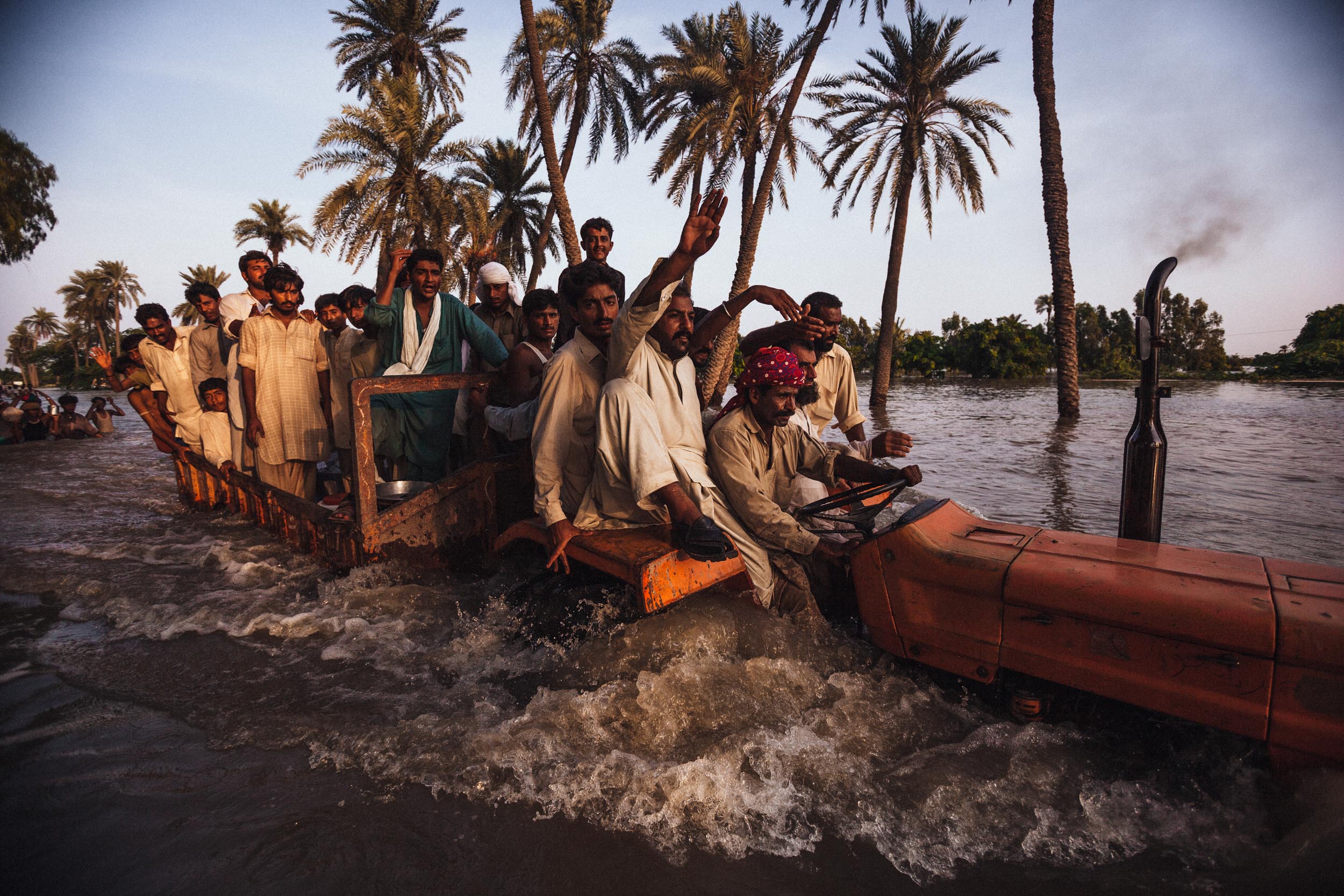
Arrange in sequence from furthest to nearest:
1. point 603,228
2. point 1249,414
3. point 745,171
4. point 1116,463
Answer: point 745,171 → point 1249,414 → point 1116,463 → point 603,228

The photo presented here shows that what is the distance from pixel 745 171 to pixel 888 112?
6.07 meters

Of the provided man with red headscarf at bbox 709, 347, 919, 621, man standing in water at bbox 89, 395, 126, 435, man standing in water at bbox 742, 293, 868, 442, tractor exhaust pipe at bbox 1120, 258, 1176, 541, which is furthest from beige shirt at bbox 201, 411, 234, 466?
man standing in water at bbox 89, 395, 126, 435

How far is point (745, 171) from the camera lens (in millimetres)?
19734

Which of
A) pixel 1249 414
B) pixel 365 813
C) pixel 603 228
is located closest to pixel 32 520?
pixel 603 228

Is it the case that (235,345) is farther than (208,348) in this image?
No

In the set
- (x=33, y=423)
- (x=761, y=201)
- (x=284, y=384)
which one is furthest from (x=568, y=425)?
(x=33, y=423)

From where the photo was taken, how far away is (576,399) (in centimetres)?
324

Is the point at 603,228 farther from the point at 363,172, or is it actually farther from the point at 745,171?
the point at 363,172

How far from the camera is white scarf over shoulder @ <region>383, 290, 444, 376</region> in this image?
4.46 m

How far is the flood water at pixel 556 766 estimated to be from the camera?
1838 millimetres

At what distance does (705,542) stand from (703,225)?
1.32 m

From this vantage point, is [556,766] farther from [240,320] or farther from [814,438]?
[240,320]

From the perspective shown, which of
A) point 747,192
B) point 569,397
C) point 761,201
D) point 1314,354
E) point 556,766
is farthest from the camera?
point 1314,354

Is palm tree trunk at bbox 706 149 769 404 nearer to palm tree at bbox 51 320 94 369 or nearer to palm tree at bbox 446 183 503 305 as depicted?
palm tree at bbox 446 183 503 305
